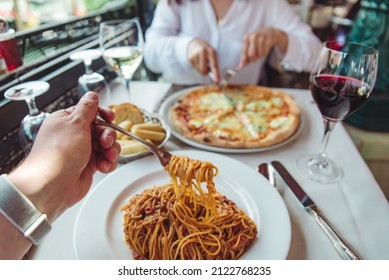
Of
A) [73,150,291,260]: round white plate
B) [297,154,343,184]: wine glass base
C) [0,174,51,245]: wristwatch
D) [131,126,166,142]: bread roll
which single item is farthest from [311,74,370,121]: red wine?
[0,174,51,245]: wristwatch

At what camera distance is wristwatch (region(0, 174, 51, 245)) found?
497 mm

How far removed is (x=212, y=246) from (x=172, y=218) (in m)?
0.11

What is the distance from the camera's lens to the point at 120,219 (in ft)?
2.34

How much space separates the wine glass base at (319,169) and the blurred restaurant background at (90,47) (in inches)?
34.7

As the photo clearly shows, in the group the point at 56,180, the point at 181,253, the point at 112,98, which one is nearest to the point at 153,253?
the point at 181,253

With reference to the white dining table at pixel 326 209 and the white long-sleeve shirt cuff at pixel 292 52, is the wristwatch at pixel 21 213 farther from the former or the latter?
the white long-sleeve shirt cuff at pixel 292 52

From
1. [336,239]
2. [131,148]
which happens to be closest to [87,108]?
[131,148]

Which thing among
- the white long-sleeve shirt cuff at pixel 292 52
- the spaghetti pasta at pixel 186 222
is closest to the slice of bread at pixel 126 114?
the spaghetti pasta at pixel 186 222

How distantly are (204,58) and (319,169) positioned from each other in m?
0.76

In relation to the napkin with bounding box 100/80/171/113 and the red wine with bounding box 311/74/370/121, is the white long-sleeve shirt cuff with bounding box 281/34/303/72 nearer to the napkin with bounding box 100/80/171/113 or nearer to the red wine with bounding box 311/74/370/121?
the napkin with bounding box 100/80/171/113

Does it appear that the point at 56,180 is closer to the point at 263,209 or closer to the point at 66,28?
the point at 263,209

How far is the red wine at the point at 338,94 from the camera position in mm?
811

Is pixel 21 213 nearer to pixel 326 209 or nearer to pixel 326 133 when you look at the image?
pixel 326 209
